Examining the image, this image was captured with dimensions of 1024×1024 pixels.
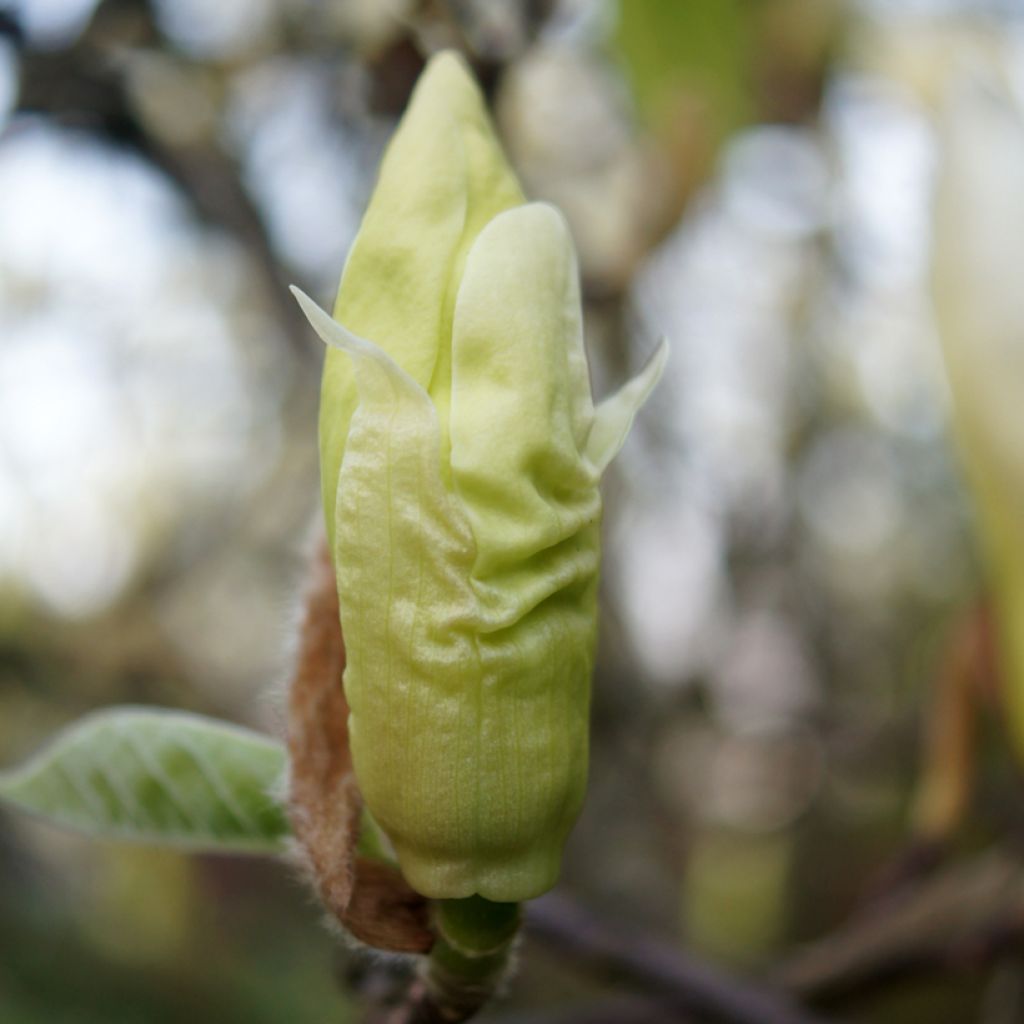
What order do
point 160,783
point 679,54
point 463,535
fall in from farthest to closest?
1. point 679,54
2. point 160,783
3. point 463,535

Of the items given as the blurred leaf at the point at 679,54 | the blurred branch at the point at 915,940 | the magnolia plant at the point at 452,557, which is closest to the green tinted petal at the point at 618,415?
the magnolia plant at the point at 452,557

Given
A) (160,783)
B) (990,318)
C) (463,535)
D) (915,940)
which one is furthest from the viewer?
(915,940)

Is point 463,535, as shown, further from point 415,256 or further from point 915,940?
point 915,940

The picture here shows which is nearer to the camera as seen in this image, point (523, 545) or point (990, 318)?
point (523, 545)

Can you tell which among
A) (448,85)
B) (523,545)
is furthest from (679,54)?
(523,545)

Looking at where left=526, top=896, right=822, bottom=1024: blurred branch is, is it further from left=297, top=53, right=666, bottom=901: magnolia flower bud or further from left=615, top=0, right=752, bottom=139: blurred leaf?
left=615, top=0, right=752, bottom=139: blurred leaf

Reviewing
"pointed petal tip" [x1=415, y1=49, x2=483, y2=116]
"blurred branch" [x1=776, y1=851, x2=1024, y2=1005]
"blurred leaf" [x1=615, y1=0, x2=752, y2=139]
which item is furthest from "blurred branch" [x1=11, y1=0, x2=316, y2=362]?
"blurred branch" [x1=776, y1=851, x2=1024, y2=1005]

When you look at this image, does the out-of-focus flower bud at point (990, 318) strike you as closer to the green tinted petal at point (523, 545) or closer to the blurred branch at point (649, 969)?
the blurred branch at point (649, 969)
